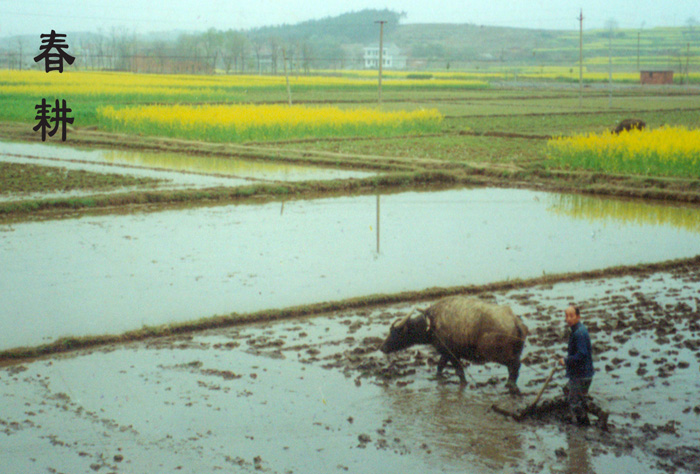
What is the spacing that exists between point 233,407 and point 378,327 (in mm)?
2044

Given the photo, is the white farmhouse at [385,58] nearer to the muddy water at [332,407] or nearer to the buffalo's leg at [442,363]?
the muddy water at [332,407]

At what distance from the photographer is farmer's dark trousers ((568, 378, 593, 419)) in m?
4.89

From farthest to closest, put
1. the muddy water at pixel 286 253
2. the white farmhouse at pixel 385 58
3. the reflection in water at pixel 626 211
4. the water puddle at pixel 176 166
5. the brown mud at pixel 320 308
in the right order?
1. the white farmhouse at pixel 385 58
2. the water puddle at pixel 176 166
3. the reflection in water at pixel 626 211
4. the muddy water at pixel 286 253
5. the brown mud at pixel 320 308

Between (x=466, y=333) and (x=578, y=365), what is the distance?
2.63 ft

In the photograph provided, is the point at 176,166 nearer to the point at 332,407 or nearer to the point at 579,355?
the point at 332,407

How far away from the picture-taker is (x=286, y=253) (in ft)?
32.6

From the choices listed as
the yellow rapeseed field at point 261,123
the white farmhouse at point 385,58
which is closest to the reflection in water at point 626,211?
the yellow rapeseed field at point 261,123

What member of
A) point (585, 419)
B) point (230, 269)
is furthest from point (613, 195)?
point (585, 419)


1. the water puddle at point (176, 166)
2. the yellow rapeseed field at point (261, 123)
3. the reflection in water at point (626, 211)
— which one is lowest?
the reflection in water at point (626, 211)

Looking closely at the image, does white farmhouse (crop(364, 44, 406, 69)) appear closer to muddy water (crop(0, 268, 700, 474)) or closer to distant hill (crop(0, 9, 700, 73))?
distant hill (crop(0, 9, 700, 73))

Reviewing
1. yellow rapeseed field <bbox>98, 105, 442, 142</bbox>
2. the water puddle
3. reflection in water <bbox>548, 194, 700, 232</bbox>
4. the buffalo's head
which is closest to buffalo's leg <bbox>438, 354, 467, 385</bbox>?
the buffalo's head

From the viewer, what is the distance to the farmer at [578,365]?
4.87 metres

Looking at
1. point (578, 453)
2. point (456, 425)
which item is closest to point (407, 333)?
point (456, 425)

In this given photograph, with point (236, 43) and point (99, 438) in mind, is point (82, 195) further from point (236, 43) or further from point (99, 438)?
point (236, 43)
